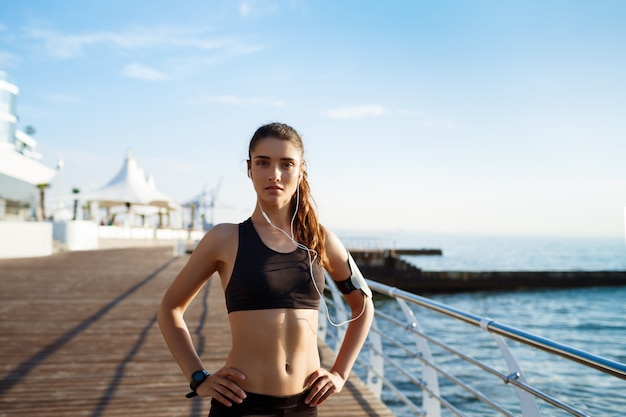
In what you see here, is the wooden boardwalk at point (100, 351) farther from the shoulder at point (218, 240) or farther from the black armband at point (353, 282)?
the shoulder at point (218, 240)

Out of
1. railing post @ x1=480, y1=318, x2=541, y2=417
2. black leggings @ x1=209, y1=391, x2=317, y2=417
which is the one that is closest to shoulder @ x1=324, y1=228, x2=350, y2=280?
black leggings @ x1=209, y1=391, x2=317, y2=417


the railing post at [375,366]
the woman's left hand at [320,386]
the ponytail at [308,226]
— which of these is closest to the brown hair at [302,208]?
the ponytail at [308,226]

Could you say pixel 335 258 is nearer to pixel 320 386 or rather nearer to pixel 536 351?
pixel 320 386

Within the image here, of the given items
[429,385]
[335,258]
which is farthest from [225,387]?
[429,385]

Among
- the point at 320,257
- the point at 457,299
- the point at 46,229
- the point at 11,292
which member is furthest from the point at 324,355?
the point at 457,299

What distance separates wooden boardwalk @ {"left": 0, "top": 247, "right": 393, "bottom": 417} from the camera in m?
4.01

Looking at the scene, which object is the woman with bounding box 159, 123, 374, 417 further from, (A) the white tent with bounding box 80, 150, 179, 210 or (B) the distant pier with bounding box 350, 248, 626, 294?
(A) the white tent with bounding box 80, 150, 179, 210

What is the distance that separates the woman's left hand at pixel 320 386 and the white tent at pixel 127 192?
1259 inches

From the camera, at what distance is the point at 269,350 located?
1.59m

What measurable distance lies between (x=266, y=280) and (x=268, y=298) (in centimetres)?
5

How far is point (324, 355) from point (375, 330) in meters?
1.15

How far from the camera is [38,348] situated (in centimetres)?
576

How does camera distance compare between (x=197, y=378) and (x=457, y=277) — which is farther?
(x=457, y=277)

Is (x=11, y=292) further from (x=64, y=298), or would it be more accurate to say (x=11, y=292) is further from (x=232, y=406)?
(x=232, y=406)
